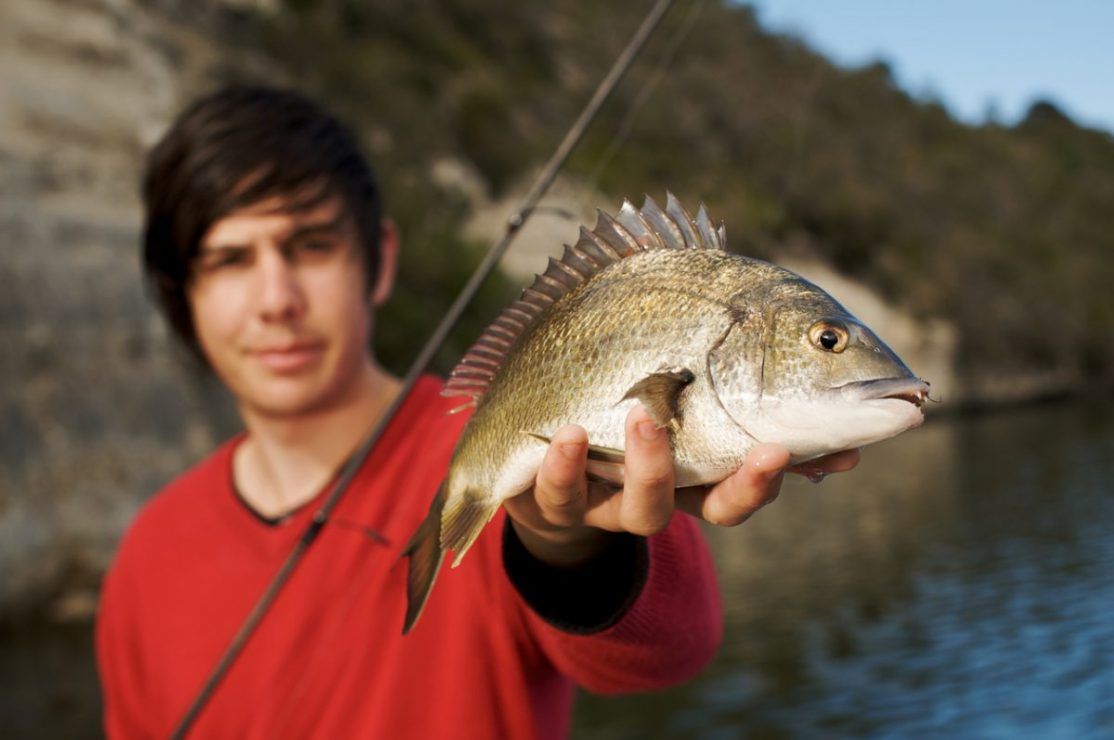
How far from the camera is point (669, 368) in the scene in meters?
1.41

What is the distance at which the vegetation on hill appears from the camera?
17.3 metres

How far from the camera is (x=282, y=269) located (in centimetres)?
249

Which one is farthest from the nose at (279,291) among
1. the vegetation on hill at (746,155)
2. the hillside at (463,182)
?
the vegetation on hill at (746,155)

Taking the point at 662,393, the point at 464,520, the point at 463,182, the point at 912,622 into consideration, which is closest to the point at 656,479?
the point at 662,393

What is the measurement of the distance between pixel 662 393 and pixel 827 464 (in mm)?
278

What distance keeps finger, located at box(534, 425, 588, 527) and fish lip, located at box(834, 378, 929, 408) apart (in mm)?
365

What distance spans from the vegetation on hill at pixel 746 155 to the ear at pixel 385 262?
180cm

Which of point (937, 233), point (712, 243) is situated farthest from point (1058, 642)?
point (937, 233)

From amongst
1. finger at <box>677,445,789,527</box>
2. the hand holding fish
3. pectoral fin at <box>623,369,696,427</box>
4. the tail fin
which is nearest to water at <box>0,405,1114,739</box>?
the tail fin

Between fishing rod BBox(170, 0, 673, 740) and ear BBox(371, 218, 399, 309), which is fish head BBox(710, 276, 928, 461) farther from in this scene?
ear BBox(371, 218, 399, 309)

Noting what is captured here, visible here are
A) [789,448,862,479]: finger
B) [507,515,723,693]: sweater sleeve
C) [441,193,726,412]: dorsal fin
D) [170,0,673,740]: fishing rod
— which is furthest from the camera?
[170,0,673,740]: fishing rod

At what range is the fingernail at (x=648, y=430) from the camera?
1.33 meters

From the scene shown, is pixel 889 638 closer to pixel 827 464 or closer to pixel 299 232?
pixel 299 232

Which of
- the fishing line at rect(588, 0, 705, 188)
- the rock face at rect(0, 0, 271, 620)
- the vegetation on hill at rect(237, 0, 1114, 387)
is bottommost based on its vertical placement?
the rock face at rect(0, 0, 271, 620)
